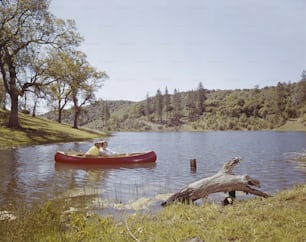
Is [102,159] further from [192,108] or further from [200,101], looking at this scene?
[200,101]

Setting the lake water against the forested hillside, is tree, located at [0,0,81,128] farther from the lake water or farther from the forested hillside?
the forested hillside

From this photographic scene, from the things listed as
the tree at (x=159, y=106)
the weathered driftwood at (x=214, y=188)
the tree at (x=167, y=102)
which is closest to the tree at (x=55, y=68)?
the weathered driftwood at (x=214, y=188)

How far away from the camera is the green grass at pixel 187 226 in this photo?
580 cm

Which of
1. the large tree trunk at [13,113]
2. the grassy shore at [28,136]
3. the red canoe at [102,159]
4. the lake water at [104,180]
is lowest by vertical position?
the lake water at [104,180]

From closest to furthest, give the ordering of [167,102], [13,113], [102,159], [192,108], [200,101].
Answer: [102,159] < [13,113] < [192,108] < [200,101] < [167,102]

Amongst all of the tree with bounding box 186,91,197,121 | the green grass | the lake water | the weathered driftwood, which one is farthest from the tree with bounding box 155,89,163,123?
the green grass

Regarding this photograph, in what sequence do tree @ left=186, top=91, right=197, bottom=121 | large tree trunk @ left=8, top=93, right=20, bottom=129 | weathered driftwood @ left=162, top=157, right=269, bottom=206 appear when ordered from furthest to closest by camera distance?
tree @ left=186, top=91, right=197, bottom=121
large tree trunk @ left=8, top=93, right=20, bottom=129
weathered driftwood @ left=162, top=157, right=269, bottom=206

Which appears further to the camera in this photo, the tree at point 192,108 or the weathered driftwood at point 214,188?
the tree at point 192,108

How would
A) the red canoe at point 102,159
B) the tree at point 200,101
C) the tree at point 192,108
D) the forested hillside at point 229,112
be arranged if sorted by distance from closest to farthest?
1. the red canoe at point 102,159
2. the forested hillside at point 229,112
3. the tree at point 192,108
4. the tree at point 200,101

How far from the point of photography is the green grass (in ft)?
19.0

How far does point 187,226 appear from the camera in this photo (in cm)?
647

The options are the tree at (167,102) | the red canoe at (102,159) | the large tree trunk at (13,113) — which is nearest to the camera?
the red canoe at (102,159)

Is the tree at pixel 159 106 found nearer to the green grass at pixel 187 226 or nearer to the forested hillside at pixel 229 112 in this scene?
the forested hillside at pixel 229 112

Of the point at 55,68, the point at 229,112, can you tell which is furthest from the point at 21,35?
the point at 229,112
